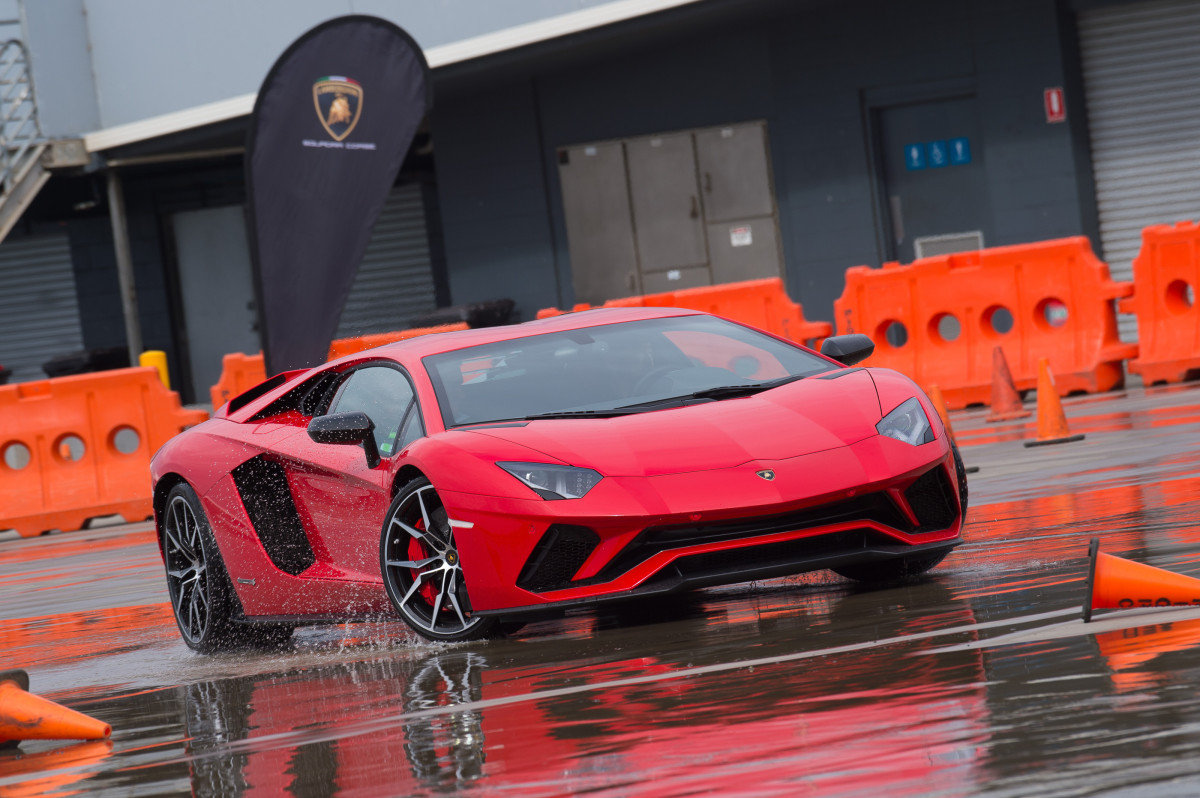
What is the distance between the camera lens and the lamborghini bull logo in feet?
39.6

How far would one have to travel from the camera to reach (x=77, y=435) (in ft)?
53.0

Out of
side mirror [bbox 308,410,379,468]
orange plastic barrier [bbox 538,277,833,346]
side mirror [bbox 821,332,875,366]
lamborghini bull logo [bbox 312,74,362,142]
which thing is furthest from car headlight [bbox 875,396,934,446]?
orange plastic barrier [bbox 538,277,833,346]

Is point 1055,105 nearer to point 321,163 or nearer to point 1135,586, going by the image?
point 321,163

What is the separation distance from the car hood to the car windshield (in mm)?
199

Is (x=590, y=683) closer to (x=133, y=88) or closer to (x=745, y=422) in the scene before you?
(x=745, y=422)

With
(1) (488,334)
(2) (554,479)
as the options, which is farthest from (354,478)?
(2) (554,479)

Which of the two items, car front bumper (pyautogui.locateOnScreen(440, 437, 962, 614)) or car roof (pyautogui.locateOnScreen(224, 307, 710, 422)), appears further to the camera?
car roof (pyautogui.locateOnScreen(224, 307, 710, 422))

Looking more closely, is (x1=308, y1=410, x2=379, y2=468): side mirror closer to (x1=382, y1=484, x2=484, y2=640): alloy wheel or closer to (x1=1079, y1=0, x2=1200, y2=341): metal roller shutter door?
(x1=382, y1=484, x2=484, y2=640): alloy wheel

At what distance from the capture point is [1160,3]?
20.0m

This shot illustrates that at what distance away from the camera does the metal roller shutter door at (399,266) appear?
1037 inches

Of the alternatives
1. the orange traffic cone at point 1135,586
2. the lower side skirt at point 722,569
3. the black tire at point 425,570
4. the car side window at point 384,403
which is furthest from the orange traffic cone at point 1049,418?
the orange traffic cone at point 1135,586

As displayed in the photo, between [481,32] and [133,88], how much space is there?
526cm

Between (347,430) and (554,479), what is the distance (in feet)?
3.50

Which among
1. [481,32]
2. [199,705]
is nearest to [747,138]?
[481,32]
